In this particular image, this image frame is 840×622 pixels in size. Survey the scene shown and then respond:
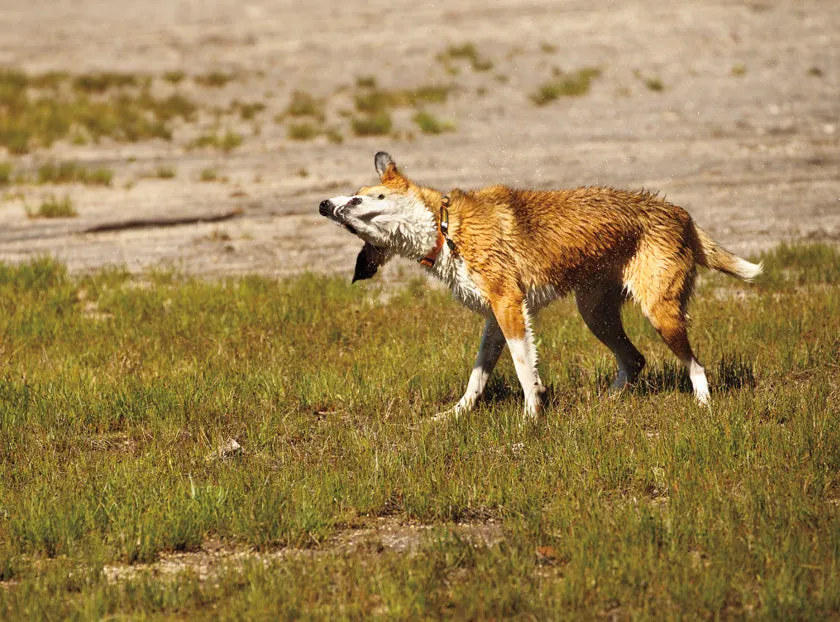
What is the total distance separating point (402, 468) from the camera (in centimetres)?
673

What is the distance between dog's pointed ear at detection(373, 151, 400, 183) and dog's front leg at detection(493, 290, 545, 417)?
112 cm

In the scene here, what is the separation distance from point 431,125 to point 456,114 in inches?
63.3

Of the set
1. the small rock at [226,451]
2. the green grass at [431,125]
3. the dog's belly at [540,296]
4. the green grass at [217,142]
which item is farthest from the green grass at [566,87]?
the small rock at [226,451]

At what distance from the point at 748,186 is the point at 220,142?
9781mm

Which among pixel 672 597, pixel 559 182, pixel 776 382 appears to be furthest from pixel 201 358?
pixel 559 182

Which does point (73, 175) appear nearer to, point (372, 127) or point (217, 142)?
point (217, 142)

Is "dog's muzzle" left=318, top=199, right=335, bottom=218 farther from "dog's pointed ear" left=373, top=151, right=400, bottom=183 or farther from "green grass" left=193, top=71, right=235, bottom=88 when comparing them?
"green grass" left=193, top=71, right=235, bottom=88

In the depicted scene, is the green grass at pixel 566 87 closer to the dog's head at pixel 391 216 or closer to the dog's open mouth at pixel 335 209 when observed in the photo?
the dog's head at pixel 391 216

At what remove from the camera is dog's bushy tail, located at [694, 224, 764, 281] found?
8.08 m

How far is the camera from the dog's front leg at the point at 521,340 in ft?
24.3

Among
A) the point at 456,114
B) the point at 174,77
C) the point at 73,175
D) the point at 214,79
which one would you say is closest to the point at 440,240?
the point at 73,175

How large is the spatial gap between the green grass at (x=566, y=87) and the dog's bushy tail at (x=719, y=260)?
1544cm

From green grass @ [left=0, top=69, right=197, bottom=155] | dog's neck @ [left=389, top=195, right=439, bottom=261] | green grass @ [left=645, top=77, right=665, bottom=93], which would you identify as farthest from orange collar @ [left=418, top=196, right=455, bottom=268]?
green grass @ [left=645, top=77, right=665, bottom=93]

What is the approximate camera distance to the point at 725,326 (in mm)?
9602
